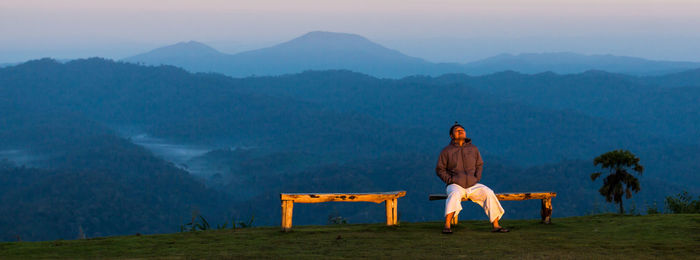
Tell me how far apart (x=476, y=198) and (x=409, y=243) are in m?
1.94

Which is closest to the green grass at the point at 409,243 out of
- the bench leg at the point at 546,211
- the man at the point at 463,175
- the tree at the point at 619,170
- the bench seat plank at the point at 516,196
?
the bench leg at the point at 546,211

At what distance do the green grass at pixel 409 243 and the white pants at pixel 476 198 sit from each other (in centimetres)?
43

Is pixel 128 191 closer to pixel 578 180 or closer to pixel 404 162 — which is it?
pixel 404 162

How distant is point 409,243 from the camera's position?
36.1 ft

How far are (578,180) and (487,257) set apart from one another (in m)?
183

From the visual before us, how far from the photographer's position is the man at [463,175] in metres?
12.1

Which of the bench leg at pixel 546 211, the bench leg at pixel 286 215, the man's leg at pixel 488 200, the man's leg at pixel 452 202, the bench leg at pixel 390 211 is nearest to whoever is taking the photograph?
the man's leg at pixel 452 202

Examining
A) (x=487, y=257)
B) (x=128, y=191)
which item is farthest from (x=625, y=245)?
(x=128, y=191)

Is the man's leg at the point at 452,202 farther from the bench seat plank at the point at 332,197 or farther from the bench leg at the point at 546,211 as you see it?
the bench leg at the point at 546,211

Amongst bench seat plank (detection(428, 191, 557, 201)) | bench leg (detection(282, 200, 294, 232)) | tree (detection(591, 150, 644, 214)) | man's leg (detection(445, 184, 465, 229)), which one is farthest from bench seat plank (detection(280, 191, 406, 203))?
tree (detection(591, 150, 644, 214))

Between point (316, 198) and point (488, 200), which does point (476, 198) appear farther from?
point (316, 198)

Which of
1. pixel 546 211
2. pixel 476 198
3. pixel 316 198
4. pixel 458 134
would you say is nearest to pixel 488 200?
pixel 476 198

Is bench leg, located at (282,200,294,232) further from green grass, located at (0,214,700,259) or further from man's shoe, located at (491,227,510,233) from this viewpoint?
man's shoe, located at (491,227,510,233)

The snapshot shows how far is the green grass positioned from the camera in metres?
10.1
